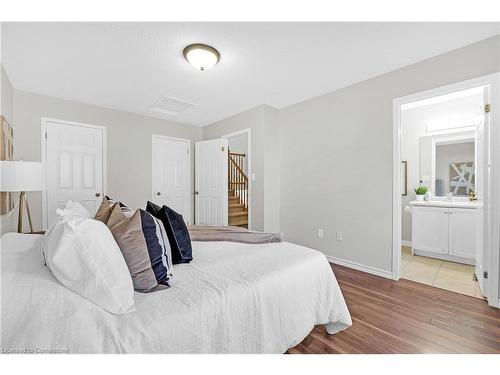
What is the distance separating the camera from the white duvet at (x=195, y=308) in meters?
0.80

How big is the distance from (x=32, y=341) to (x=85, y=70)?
2.84 meters

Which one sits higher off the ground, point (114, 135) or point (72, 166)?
point (114, 135)

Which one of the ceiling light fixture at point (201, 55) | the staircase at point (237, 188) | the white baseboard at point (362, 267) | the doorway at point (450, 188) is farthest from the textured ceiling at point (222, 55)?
the staircase at point (237, 188)

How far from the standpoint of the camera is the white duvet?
2.63 ft

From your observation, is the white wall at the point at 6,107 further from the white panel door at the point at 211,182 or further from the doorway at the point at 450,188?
the doorway at the point at 450,188

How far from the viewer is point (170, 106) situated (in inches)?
153

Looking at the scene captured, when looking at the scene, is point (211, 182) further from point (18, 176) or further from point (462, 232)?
point (462, 232)

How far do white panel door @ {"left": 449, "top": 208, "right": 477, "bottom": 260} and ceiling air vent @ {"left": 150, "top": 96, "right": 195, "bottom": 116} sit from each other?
424cm

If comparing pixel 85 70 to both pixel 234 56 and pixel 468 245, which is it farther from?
pixel 468 245

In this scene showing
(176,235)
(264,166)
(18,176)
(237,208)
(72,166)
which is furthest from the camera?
(237,208)

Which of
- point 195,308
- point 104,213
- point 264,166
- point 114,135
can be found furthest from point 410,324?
point 114,135

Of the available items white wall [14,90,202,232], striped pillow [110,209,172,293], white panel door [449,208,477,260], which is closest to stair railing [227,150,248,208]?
white wall [14,90,202,232]

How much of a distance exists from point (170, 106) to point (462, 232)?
4.70 meters

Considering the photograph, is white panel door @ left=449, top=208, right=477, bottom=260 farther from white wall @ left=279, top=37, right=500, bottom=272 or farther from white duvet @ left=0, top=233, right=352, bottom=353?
white duvet @ left=0, top=233, right=352, bottom=353
